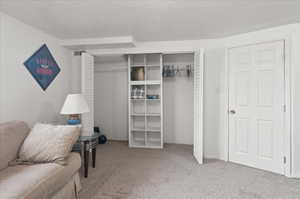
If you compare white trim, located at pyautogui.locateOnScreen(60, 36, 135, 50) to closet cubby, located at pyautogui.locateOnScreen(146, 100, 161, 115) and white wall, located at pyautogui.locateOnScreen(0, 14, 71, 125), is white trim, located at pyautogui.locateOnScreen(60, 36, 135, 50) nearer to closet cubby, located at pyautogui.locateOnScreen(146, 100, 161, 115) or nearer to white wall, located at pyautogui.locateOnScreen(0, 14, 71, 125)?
white wall, located at pyautogui.locateOnScreen(0, 14, 71, 125)

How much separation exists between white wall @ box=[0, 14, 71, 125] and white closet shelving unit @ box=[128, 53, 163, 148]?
1.62m

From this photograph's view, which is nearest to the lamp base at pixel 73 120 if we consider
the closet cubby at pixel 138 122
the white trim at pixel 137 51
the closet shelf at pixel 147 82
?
the white trim at pixel 137 51

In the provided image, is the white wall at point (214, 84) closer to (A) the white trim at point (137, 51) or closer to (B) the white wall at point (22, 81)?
(A) the white trim at point (137, 51)

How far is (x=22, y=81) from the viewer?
2.45m

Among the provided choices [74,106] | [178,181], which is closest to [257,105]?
[178,181]

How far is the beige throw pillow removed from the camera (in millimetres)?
1699

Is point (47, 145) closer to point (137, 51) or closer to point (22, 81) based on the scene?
point (22, 81)

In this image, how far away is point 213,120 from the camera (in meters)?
3.21

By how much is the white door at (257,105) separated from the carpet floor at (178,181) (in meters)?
0.24

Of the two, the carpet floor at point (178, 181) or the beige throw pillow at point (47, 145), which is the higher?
the beige throw pillow at point (47, 145)

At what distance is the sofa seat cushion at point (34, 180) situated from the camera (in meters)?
1.25

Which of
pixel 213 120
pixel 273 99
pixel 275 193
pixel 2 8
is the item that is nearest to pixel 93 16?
pixel 2 8

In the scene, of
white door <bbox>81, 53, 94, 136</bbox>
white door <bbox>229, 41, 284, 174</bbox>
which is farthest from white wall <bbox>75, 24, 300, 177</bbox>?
white door <bbox>81, 53, 94, 136</bbox>

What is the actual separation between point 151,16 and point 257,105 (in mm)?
2221
